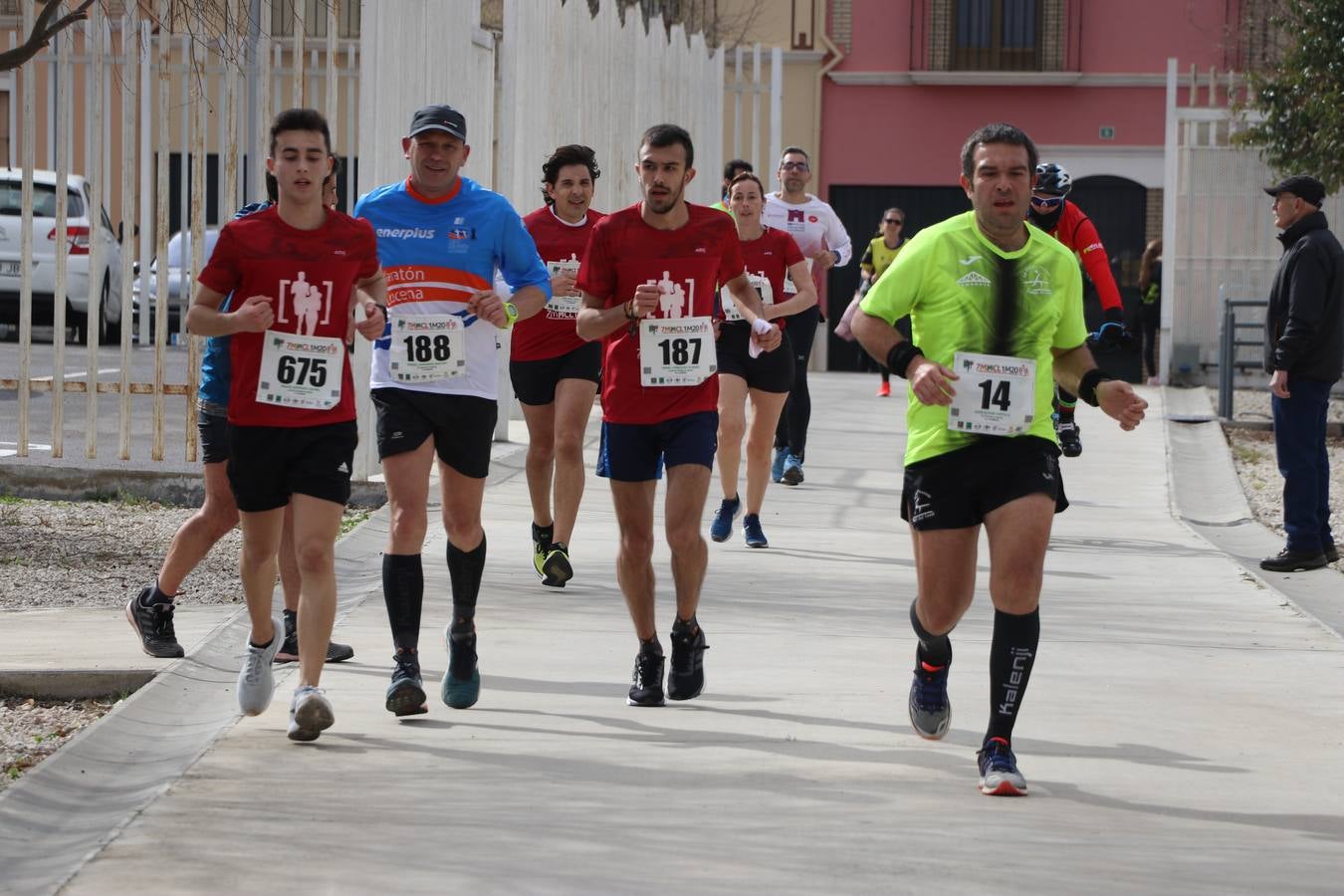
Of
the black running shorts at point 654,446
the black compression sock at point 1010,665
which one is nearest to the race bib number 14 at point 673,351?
the black running shorts at point 654,446

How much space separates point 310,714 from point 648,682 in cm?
124

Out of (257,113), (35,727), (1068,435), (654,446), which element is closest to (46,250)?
(257,113)

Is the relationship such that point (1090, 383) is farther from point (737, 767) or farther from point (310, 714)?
point (310, 714)

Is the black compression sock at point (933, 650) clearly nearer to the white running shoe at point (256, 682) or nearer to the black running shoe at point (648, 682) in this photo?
the black running shoe at point (648, 682)

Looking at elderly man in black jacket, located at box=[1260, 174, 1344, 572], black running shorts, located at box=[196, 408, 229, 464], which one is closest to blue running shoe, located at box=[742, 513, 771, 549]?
elderly man in black jacket, located at box=[1260, 174, 1344, 572]

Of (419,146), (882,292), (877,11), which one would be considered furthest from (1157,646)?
(877,11)

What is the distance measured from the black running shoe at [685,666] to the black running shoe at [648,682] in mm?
47

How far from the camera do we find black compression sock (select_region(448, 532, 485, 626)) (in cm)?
672

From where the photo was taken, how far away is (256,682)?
6250mm

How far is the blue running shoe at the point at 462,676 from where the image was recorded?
6.55 m

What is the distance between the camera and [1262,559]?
11.1 m

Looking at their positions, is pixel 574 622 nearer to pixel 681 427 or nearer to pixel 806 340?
pixel 681 427

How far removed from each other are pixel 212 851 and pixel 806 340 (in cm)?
793

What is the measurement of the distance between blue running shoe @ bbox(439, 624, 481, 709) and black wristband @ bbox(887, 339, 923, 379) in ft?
5.47
